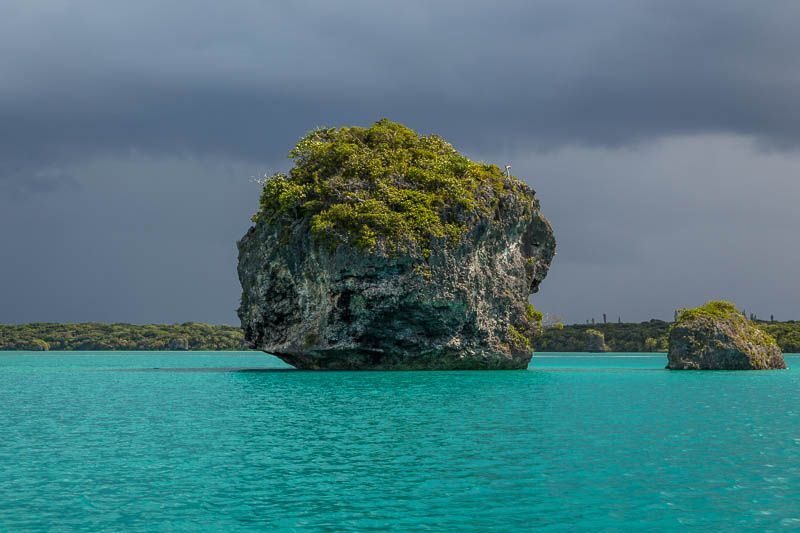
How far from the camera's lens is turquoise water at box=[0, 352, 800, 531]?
11.5m

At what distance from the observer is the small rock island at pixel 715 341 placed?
184 ft

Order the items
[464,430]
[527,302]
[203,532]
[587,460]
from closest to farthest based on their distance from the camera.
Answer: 1. [203,532]
2. [587,460]
3. [464,430]
4. [527,302]

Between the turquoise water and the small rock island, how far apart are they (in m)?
27.9

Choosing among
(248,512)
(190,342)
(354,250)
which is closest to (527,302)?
(354,250)

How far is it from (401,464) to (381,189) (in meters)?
37.5

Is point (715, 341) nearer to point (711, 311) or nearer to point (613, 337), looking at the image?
point (711, 311)

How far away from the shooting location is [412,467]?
15.3 meters


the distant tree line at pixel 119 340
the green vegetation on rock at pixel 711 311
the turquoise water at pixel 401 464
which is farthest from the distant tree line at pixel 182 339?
the turquoise water at pixel 401 464

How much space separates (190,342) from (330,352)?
510 feet

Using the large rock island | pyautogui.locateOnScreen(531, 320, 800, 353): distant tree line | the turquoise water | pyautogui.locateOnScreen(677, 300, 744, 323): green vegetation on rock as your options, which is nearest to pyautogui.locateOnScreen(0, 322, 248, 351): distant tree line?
pyautogui.locateOnScreen(531, 320, 800, 353): distant tree line

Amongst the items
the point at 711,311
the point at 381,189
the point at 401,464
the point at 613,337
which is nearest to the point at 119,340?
the point at 613,337

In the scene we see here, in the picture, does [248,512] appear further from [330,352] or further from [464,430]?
[330,352]

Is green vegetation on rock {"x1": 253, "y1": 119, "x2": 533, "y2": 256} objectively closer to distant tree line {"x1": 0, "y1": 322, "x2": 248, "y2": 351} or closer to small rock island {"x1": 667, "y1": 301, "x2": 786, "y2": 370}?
small rock island {"x1": 667, "y1": 301, "x2": 786, "y2": 370}

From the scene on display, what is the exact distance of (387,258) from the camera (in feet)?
159
